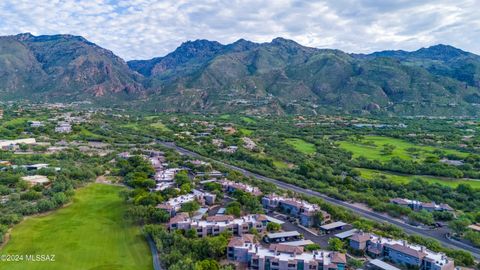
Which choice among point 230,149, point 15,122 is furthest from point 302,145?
point 15,122

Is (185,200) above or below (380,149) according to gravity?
below

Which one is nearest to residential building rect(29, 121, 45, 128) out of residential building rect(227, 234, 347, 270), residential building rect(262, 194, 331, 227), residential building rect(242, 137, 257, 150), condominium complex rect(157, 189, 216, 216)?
residential building rect(242, 137, 257, 150)

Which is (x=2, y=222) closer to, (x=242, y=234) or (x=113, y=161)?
(x=242, y=234)

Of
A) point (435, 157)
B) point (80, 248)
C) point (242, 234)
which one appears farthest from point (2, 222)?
point (435, 157)

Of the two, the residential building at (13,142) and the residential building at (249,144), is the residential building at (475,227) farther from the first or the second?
the residential building at (13,142)

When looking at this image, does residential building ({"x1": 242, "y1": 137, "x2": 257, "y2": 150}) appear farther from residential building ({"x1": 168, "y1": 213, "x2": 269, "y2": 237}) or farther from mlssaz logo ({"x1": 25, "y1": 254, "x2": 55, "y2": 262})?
mlssaz logo ({"x1": 25, "y1": 254, "x2": 55, "y2": 262})

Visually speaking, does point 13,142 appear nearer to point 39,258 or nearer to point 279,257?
point 39,258
